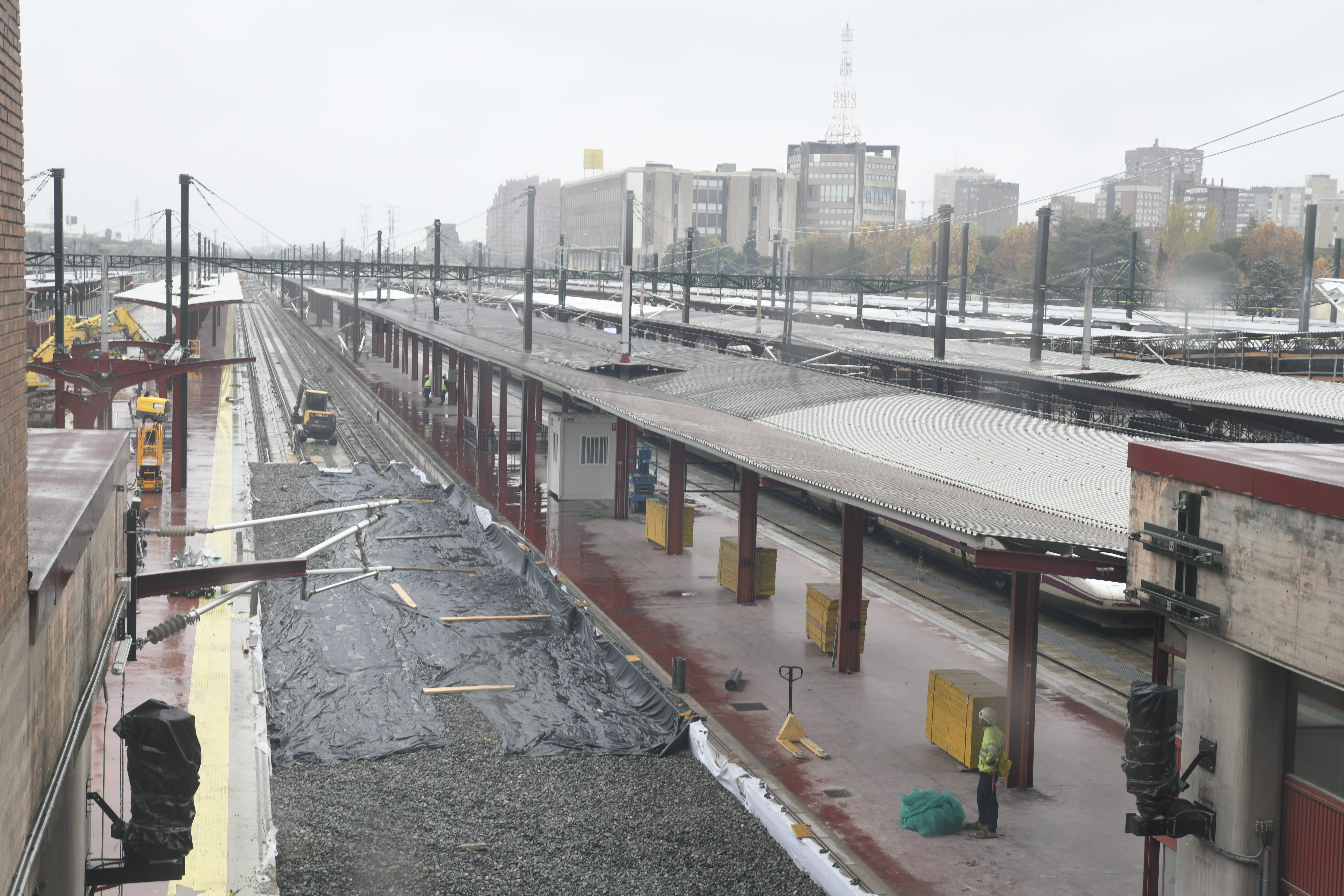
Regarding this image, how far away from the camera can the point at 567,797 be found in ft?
43.2

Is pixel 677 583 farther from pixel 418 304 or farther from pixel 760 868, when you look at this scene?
pixel 418 304

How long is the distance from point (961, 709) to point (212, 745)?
8982 millimetres

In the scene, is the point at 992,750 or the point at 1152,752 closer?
the point at 1152,752

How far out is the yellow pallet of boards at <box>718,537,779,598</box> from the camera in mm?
22266

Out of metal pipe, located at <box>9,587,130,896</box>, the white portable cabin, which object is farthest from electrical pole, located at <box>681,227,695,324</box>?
metal pipe, located at <box>9,587,130,896</box>

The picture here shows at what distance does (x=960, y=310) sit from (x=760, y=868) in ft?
172

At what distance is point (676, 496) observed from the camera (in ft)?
82.4

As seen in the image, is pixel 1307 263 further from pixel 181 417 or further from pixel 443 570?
pixel 181 417

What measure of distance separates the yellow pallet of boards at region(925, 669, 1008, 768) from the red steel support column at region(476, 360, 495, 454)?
82.1 feet

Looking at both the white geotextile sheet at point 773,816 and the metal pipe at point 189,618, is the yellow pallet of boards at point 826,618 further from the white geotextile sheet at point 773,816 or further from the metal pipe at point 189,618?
the metal pipe at point 189,618

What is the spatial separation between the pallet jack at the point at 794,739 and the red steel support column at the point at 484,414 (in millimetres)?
24213

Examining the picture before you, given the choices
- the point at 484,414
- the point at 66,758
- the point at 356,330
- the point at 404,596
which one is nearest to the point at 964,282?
the point at 484,414

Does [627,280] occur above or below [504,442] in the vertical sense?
above

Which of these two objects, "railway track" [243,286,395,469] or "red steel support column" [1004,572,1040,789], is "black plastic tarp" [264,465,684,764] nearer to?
"red steel support column" [1004,572,1040,789]
